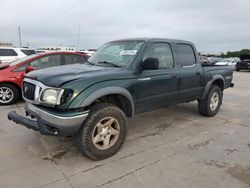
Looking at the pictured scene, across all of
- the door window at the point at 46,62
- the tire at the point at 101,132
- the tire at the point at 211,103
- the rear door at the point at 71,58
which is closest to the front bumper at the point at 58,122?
the tire at the point at 101,132

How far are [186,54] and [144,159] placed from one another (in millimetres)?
2571

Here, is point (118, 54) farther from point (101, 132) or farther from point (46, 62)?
point (46, 62)

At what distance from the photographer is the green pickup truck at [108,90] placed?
2984 millimetres

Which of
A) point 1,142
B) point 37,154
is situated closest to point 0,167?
point 37,154

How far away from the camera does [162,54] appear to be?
436 centimetres

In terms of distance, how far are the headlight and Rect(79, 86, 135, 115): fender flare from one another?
294 mm

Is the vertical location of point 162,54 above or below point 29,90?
above

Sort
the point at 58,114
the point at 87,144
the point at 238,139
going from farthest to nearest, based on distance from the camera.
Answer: the point at 238,139
the point at 87,144
the point at 58,114

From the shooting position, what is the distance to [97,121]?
318 cm

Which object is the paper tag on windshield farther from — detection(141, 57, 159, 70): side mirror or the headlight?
the headlight

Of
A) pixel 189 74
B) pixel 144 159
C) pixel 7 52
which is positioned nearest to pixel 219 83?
pixel 189 74

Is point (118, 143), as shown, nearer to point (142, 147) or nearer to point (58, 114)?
point (142, 147)

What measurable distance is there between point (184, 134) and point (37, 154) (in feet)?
8.63

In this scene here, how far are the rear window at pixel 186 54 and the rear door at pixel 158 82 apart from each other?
1.06 ft
